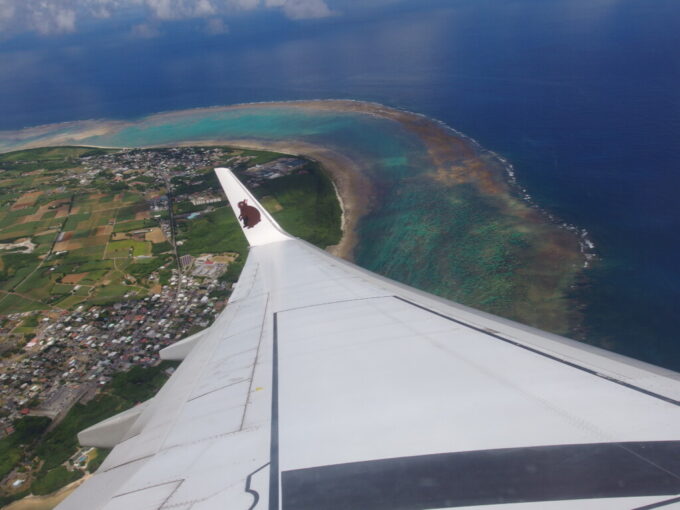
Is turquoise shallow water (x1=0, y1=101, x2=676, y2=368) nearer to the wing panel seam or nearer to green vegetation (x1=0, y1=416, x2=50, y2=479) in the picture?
the wing panel seam

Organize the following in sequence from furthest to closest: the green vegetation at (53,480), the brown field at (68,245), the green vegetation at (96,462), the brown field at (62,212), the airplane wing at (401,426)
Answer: the brown field at (62,212)
the brown field at (68,245)
the green vegetation at (96,462)
the green vegetation at (53,480)
the airplane wing at (401,426)

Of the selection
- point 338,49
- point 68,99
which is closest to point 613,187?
point 338,49

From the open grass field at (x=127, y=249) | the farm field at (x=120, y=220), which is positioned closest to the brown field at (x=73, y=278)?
the farm field at (x=120, y=220)

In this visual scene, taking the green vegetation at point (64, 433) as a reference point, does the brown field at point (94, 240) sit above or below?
above

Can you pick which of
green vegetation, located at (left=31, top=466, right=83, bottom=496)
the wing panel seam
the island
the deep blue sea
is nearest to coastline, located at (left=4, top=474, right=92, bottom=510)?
green vegetation, located at (left=31, top=466, right=83, bottom=496)

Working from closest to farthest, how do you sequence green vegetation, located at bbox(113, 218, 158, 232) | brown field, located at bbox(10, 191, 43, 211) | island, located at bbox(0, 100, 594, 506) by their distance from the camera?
island, located at bbox(0, 100, 594, 506) < green vegetation, located at bbox(113, 218, 158, 232) < brown field, located at bbox(10, 191, 43, 211)

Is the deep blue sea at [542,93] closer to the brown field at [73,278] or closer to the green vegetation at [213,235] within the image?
the green vegetation at [213,235]

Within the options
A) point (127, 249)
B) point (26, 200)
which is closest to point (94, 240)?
point (127, 249)
